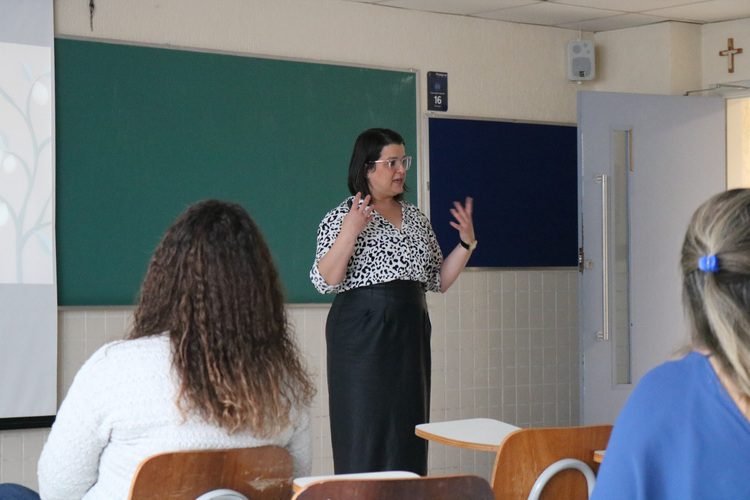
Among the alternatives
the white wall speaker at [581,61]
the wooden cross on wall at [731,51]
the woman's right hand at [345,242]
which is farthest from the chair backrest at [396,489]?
the wooden cross on wall at [731,51]

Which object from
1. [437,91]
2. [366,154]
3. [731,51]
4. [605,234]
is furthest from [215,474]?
[731,51]

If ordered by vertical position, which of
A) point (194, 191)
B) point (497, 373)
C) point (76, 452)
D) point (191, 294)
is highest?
point (194, 191)

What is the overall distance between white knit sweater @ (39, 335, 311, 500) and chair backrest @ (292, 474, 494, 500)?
0.24 metres

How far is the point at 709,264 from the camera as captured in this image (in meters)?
1.14

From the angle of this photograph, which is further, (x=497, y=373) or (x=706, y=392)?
(x=497, y=373)

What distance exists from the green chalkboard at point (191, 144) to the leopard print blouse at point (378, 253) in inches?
39.8

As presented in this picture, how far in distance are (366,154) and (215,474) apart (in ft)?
6.37

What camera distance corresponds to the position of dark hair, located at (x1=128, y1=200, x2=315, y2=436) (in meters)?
1.84

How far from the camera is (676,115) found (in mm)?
5215

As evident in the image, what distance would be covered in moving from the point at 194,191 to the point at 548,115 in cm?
227

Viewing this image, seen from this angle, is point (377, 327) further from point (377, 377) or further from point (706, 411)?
point (706, 411)

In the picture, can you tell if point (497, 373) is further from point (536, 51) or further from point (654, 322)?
point (536, 51)

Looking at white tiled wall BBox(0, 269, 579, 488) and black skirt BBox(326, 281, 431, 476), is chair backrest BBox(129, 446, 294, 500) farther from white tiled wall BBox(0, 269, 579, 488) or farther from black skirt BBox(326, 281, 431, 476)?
white tiled wall BBox(0, 269, 579, 488)

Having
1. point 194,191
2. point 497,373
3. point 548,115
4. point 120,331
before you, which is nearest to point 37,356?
point 120,331
